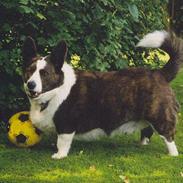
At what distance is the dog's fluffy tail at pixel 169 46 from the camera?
7.36 metres

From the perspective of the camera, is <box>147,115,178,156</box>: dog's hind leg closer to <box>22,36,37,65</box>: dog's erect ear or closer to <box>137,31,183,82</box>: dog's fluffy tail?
<box>137,31,183,82</box>: dog's fluffy tail

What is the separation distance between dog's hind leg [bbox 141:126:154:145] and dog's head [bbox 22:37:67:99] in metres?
1.55

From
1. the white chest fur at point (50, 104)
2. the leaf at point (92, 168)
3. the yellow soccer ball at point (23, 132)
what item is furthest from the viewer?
the yellow soccer ball at point (23, 132)

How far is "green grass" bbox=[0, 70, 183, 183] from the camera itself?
6.45 meters

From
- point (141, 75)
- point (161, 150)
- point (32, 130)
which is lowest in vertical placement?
point (161, 150)

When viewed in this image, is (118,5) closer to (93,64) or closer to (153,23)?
(93,64)

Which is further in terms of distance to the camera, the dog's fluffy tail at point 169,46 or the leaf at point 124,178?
the dog's fluffy tail at point 169,46

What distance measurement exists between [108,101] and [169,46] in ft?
3.34

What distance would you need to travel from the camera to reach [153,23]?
984 cm

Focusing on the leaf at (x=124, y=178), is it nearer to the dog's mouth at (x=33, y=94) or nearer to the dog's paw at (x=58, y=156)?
the dog's paw at (x=58, y=156)

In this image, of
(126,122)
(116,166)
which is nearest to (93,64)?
(126,122)

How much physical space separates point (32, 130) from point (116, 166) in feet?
4.13

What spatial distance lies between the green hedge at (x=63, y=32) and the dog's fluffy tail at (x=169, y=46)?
670 millimetres

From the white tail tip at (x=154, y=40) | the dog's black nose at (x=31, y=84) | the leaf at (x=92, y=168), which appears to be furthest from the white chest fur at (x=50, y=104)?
the white tail tip at (x=154, y=40)
